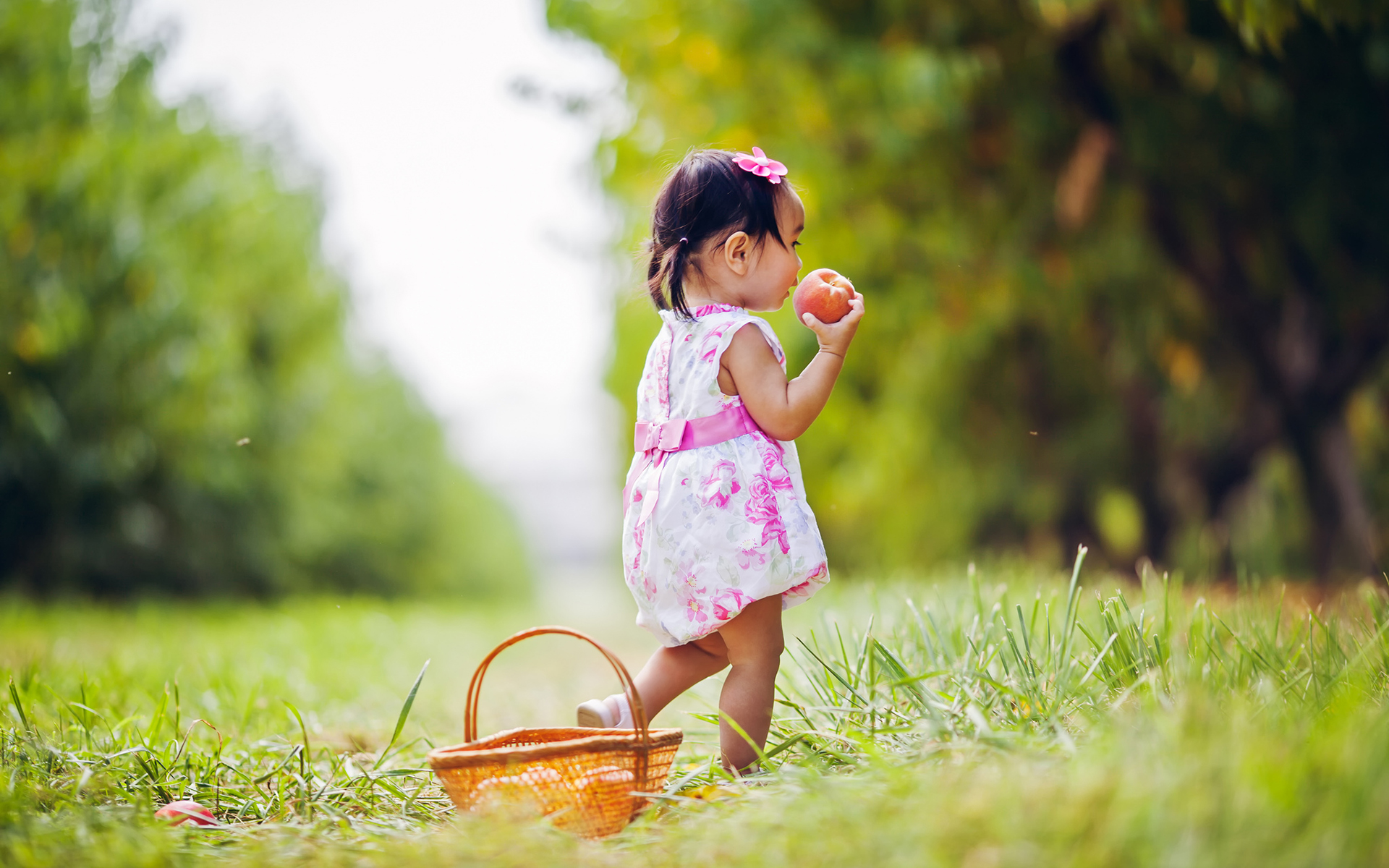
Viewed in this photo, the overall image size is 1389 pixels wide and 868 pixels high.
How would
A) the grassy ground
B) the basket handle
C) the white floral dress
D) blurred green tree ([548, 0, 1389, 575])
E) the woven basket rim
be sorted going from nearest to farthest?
the grassy ground → the woven basket rim → the basket handle → the white floral dress → blurred green tree ([548, 0, 1389, 575])

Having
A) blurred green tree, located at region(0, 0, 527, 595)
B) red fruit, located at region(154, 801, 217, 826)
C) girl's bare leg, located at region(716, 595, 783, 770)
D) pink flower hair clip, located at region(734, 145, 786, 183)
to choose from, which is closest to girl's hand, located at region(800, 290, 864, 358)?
pink flower hair clip, located at region(734, 145, 786, 183)

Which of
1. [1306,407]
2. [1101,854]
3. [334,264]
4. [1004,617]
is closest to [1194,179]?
[1306,407]

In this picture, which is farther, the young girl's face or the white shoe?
the young girl's face

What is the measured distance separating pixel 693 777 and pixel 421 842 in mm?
583

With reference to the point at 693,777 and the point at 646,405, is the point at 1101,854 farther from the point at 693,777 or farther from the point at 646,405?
the point at 646,405

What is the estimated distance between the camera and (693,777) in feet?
6.59

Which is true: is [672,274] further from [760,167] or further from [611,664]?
[611,664]

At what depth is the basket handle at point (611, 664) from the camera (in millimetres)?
1781

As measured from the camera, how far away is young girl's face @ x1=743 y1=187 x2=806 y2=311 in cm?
218

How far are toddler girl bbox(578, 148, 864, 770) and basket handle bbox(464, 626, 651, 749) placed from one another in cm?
18

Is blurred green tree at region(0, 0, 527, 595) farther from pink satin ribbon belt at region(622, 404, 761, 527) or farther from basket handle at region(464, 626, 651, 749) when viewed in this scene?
pink satin ribbon belt at region(622, 404, 761, 527)

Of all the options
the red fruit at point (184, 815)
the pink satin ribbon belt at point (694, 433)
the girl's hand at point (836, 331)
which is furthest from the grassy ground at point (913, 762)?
the girl's hand at point (836, 331)

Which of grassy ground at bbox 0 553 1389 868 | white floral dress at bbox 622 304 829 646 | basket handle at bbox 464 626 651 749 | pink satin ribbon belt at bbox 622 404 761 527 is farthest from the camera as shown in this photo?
pink satin ribbon belt at bbox 622 404 761 527

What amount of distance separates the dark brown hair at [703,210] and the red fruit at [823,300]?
6.1 inches
